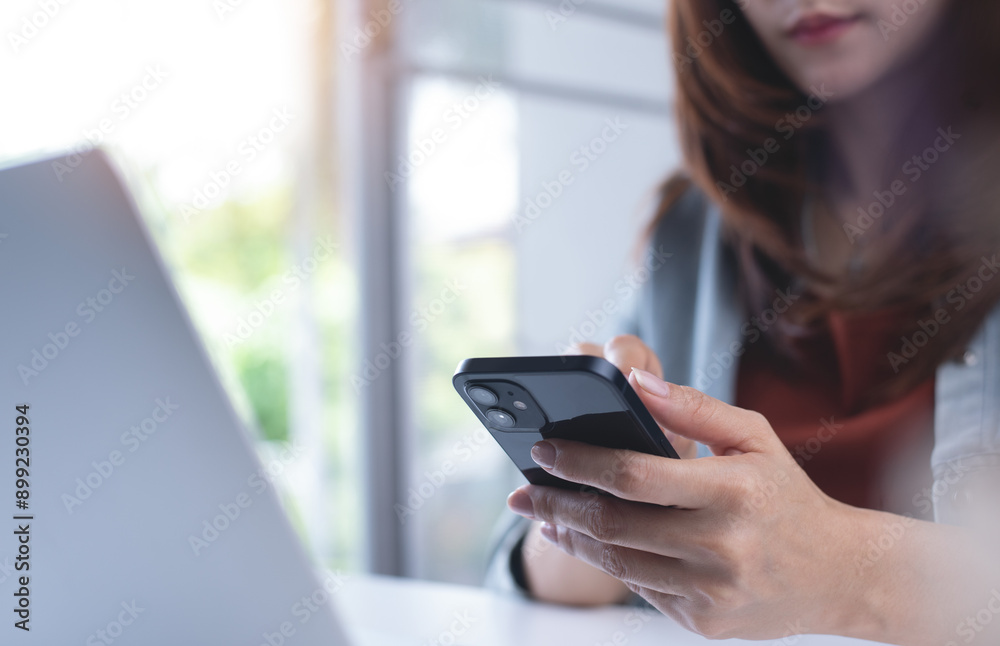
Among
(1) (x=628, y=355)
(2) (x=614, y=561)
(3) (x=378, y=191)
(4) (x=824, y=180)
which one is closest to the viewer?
(2) (x=614, y=561)

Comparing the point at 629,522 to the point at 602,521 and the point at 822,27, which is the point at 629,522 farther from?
the point at 822,27

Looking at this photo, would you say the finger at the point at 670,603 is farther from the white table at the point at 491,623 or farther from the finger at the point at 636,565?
the white table at the point at 491,623

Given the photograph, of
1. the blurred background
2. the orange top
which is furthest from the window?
the orange top

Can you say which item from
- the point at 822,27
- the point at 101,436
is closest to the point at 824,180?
the point at 822,27

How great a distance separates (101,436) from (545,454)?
0.84 ft

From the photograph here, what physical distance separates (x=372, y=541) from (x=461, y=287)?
827 mm

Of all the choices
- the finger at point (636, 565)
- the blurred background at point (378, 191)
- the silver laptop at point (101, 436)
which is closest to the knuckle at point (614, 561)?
the finger at point (636, 565)

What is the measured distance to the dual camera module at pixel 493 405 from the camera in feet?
1.42

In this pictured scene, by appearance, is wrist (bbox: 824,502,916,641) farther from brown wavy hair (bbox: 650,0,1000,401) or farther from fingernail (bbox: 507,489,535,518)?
brown wavy hair (bbox: 650,0,1000,401)

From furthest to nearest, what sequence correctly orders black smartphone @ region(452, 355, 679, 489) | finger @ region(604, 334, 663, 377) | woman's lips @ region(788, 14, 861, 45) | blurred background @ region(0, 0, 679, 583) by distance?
blurred background @ region(0, 0, 679, 583) → woman's lips @ region(788, 14, 861, 45) → finger @ region(604, 334, 663, 377) → black smartphone @ region(452, 355, 679, 489)

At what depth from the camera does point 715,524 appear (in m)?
0.44

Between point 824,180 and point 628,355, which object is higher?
point 824,180

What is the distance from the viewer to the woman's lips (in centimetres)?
80

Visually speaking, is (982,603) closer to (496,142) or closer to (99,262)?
(99,262)
